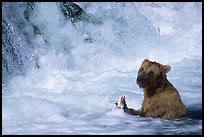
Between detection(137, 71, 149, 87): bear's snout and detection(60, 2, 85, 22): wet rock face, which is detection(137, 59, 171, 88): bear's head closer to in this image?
detection(137, 71, 149, 87): bear's snout

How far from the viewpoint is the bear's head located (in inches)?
251

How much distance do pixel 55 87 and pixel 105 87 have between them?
876 millimetres

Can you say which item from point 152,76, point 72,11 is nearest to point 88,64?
point 72,11

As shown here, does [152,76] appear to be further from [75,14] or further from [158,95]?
→ [75,14]

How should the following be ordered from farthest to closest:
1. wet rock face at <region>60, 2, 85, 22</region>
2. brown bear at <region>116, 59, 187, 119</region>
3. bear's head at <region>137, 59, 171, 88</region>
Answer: wet rock face at <region>60, 2, 85, 22</region> → bear's head at <region>137, 59, 171, 88</region> → brown bear at <region>116, 59, 187, 119</region>

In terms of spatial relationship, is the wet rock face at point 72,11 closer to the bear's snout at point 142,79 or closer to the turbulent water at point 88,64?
the turbulent water at point 88,64

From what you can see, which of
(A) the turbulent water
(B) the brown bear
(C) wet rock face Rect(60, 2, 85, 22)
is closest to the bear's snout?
(B) the brown bear

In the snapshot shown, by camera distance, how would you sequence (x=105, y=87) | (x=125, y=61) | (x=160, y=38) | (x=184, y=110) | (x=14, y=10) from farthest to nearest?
(x=160, y=38), (x=125, y=61), (x=14, y=10), (x=105, y=87), (x=184, y=110)

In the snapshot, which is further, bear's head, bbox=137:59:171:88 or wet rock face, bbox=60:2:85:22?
wet rock face, bbox=60:2:85:22

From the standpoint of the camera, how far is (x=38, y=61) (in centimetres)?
1027

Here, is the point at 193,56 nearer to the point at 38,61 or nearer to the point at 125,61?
the point at 125,61

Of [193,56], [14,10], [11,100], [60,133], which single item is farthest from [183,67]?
[60,133]

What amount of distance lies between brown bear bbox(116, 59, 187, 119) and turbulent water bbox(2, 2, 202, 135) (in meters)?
0.11

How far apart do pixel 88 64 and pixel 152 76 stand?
4793mm
